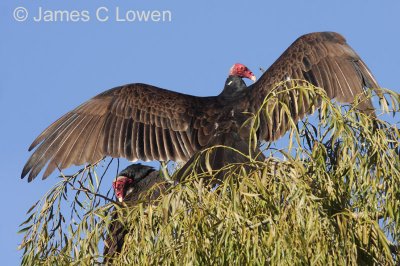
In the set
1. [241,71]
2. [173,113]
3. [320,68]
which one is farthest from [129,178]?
[320,68]

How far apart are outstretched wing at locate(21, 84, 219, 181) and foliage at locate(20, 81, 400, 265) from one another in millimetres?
2361

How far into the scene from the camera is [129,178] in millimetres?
7488

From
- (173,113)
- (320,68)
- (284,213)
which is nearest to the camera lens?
(284,213)

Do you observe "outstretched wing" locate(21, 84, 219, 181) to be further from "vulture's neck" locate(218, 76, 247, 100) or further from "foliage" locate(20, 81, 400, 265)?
"foliage" locate(20, 81, 400, 265)

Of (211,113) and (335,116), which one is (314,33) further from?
(335,116)

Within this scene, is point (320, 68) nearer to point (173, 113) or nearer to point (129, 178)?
point (173, 113)

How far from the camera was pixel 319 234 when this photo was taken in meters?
3.77

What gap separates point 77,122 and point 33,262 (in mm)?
2971

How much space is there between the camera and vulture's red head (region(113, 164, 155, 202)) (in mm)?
7344

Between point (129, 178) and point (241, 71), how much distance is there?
1220mm

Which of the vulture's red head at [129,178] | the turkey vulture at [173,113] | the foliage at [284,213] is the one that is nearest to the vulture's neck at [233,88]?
the turkey vulture at [173,113]

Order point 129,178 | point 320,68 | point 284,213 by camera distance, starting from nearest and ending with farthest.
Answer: point 284,213, point 320,68, point 129,178

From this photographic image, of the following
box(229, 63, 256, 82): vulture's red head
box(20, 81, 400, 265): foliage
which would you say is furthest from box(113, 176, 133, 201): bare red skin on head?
box(20, 81, 400, 265): foliage

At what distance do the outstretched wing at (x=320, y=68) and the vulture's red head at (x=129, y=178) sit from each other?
46.8 inches
